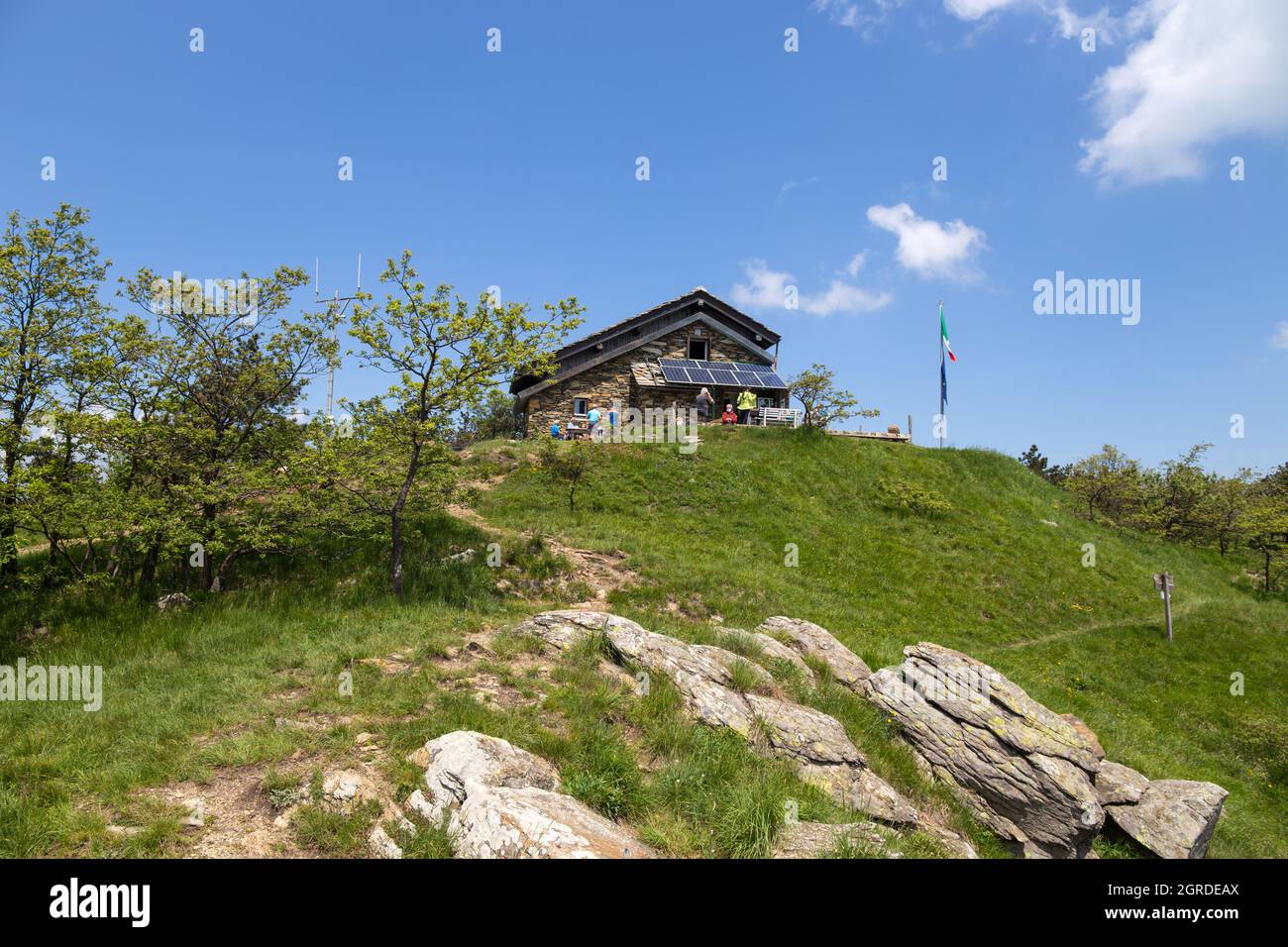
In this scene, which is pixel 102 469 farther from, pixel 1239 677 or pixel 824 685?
pixel 1239 677

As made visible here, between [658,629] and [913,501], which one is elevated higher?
[913,501]

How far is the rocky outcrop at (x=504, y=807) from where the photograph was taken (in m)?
4.47

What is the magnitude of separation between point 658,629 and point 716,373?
72.4 ft

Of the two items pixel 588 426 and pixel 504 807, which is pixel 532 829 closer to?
pixel 504 807

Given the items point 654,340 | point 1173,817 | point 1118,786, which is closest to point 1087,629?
point 1118,786

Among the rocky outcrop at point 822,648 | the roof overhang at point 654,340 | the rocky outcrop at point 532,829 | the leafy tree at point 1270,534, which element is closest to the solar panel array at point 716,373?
the roof overhang at point 654,340

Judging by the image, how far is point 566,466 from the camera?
2234cm

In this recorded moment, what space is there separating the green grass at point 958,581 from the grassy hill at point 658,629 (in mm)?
104

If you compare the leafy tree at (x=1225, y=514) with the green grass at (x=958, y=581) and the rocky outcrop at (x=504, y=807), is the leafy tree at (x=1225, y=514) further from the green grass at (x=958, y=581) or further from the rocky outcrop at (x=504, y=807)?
the rocky outcrop at (x=504, y=807)

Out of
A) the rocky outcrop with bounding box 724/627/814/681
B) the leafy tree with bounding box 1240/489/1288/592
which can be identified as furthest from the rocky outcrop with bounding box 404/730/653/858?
the leafy tree with bounding box 1240/489/1288/592

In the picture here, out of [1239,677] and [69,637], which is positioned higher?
[69,637]
